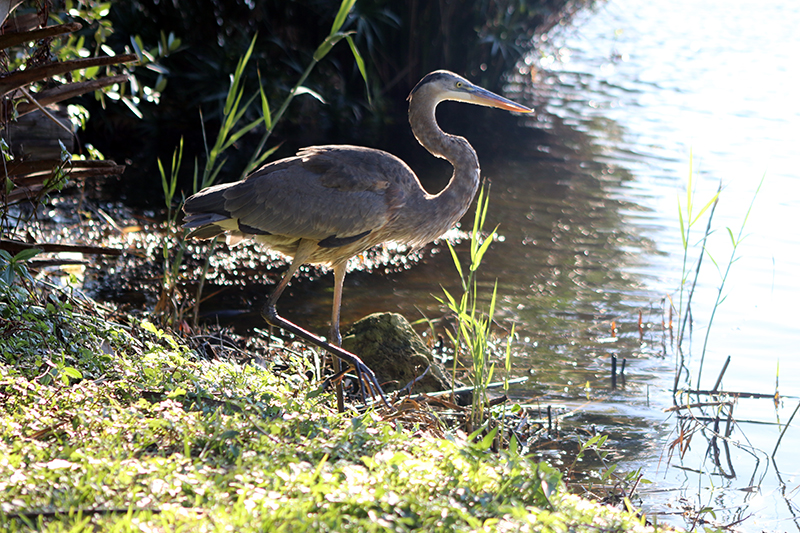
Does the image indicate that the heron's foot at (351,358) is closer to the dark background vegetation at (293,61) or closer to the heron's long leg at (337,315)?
the heron's long leg at (337,315)

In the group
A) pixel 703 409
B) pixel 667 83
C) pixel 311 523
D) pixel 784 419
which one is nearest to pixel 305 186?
pixel 311 523

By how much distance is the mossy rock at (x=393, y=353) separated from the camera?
4.45 m

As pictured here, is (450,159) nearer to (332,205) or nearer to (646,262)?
(332,205)

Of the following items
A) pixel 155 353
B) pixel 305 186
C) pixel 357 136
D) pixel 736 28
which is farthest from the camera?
pixel 736 28

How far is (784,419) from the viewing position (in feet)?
14.4

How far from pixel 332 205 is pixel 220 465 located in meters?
1.97

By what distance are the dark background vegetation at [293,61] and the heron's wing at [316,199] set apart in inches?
174

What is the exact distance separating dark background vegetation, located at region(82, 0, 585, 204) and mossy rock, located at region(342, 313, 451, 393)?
174 inches

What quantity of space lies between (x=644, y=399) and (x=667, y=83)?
34.5 ft

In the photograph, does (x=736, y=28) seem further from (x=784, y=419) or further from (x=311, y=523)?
(x=311, y=523)

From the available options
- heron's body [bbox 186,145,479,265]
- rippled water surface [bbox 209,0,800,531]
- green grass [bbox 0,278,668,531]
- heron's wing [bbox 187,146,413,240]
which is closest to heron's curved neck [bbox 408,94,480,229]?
heron's body [bbox 186,145,479,265]

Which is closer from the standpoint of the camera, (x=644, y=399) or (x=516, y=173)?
(x=644, y=399)

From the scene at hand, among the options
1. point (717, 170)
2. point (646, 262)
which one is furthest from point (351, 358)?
point (717, 170)

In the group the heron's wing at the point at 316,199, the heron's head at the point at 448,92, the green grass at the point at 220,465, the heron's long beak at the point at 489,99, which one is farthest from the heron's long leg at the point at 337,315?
the heron's long beak at the point at 489,99
